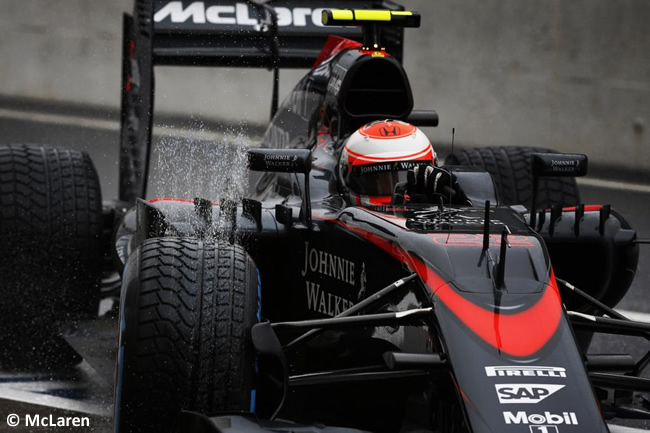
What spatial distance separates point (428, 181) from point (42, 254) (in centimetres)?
255

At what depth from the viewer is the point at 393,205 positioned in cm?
579

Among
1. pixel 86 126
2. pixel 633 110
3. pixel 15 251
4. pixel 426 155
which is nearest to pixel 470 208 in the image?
pixel 426 155

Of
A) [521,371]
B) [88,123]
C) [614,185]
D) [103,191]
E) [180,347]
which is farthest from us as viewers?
A: [88,123]

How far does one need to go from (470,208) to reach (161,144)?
367 inches

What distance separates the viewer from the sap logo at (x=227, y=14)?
8.44 metres

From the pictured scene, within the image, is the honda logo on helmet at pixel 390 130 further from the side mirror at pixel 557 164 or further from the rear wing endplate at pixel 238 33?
the rear wing endplate at pixel 238 33

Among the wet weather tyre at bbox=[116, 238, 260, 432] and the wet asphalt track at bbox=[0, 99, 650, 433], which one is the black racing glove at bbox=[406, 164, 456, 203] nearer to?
the wet weather tyre at bbox=[116, 238, 260, 432]

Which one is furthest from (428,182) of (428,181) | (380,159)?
(380,159)

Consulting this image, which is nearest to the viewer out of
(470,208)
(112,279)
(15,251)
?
(470,208)

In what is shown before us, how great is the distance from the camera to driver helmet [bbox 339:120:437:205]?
20.5 feet

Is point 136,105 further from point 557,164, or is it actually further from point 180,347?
point 180,347

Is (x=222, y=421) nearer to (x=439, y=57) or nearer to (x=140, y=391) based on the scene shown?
(x=140, y=391)

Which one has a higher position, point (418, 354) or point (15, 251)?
point (418, 354)

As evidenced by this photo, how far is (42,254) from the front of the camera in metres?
7.29
